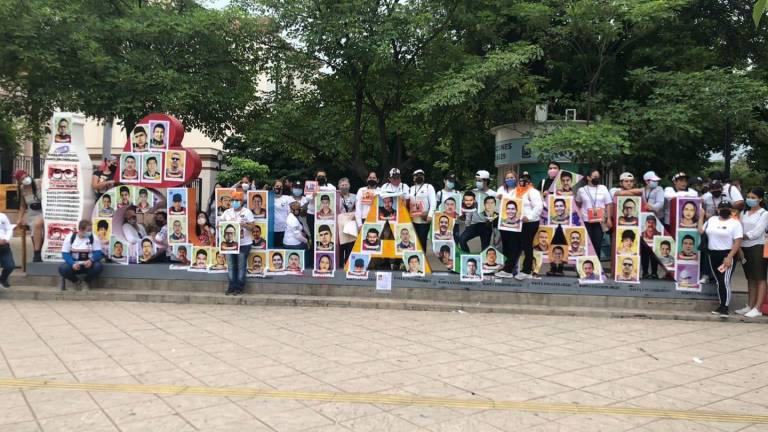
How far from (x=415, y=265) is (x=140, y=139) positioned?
5453mm

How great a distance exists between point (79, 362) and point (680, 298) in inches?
338

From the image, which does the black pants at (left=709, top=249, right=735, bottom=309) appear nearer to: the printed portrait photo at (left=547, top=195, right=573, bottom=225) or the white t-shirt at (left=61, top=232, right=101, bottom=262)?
the printed portrait photo at (left=547, top=195, right=573, bottom=225)

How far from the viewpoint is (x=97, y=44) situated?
1141 centimetres

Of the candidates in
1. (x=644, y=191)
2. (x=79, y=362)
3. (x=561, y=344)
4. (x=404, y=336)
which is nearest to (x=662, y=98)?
(x=644, y=191)

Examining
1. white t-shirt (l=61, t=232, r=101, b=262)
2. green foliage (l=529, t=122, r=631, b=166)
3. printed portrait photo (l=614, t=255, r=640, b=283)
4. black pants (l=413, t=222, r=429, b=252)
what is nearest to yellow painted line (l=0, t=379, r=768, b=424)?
printed portrait photo (l=614, t=255, r=640, b=283)

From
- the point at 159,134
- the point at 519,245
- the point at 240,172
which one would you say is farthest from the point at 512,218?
the point at 240,172

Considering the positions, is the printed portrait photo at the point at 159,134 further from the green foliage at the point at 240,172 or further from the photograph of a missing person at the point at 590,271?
the green foliage at the point at 240,172

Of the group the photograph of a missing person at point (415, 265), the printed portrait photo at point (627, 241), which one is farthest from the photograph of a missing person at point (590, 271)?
the photograph of a missing person at point (415, 265)

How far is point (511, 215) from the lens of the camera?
31.1ft

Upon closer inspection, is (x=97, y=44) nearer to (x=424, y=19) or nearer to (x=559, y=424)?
(x=424, y=19)

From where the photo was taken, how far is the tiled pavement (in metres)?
4.73

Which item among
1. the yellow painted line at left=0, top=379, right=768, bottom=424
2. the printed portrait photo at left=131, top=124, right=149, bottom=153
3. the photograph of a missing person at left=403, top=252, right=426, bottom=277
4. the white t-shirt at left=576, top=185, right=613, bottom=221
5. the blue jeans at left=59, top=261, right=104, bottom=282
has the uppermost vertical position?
the printed portrait photo at left=131, top=124, right=149, bottom=153

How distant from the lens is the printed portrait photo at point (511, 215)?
9453 mm

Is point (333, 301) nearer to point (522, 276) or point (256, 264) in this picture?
point (256, 264)
